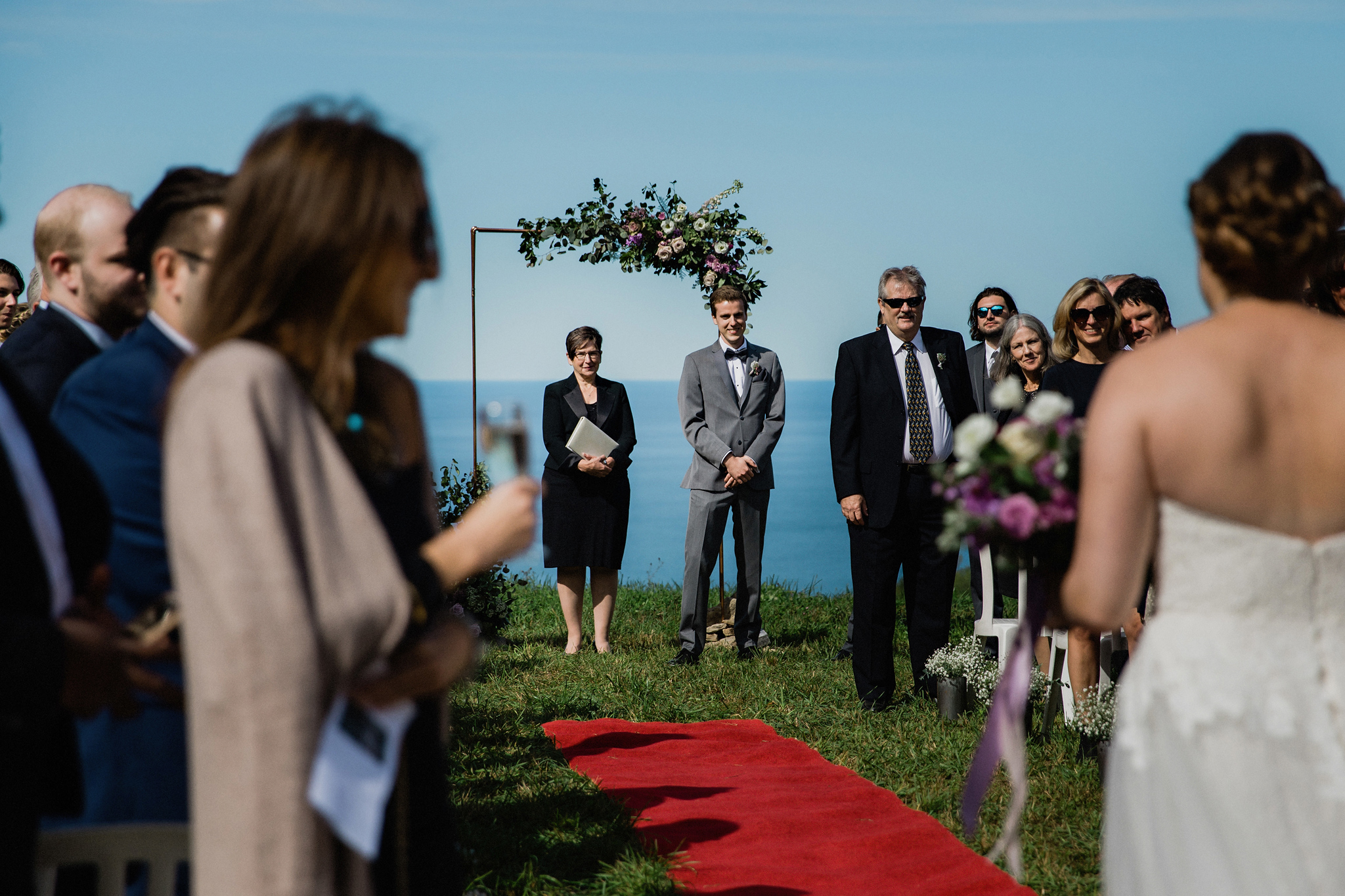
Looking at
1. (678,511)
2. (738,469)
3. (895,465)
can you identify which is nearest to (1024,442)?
(895,465)

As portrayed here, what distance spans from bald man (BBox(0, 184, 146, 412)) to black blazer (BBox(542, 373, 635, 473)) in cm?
537

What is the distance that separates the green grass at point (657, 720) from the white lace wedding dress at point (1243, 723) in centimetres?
192

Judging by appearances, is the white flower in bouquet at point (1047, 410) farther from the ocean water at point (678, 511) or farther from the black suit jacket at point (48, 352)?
the black suit jacket at point (48, 352)

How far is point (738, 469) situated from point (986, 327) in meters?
1.86

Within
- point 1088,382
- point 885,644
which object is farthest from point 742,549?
point 1088,382

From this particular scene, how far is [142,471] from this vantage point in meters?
1.87

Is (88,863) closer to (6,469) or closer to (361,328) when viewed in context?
(6,469)

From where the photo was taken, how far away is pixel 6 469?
1576mm

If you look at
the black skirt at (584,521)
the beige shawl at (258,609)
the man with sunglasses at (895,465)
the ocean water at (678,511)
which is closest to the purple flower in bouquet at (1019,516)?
the ocean water at (678,511)

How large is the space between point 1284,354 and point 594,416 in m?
6.44

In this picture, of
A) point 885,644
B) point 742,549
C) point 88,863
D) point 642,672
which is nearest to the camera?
point 88,863

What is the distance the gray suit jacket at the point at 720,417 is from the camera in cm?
800

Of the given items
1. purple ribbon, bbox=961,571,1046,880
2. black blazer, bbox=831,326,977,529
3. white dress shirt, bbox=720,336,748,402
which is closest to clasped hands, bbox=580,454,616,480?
white dress shirt, bbox=720,336,748,402

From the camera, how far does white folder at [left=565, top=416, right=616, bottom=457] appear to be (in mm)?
7531
